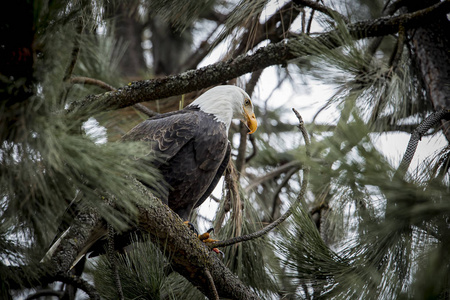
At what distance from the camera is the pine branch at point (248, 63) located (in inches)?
102

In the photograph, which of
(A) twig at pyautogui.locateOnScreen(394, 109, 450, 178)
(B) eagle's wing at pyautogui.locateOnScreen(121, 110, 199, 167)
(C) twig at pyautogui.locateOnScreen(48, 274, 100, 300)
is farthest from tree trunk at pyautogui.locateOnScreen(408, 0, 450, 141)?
(C) twig at pyautogui.locateOnScreen(48, 274, 100, 300)

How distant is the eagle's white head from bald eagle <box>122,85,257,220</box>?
0.04 metres

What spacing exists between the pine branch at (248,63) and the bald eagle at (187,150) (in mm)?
312

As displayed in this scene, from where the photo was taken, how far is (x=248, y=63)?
8.60 feet

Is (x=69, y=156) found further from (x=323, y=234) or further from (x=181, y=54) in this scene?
(x=181, y=54)

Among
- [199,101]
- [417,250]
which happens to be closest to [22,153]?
[417,250]

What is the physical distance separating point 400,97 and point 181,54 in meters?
5.71

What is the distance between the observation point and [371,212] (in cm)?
161

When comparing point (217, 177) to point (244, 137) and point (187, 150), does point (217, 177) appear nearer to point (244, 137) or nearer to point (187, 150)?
point (187, 150)

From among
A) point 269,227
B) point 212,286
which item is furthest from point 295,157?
point 212,286

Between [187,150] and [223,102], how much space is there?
22.8 inches

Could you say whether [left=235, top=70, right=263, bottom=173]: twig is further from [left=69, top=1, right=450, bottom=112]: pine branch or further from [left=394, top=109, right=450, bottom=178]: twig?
[left=394, top=109, right=450, bottom=178]: twig

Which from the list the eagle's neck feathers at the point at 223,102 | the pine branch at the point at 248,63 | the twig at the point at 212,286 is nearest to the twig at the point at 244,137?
the eagle's neck feathers at the point at 223,102

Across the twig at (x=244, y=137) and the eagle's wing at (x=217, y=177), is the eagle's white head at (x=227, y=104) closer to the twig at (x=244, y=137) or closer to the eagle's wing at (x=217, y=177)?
the twig at (x=244, y=137)
